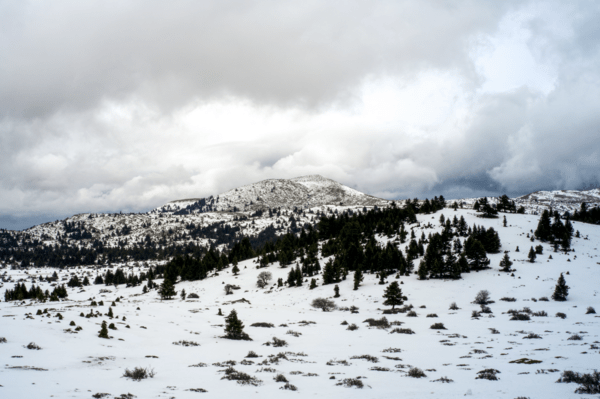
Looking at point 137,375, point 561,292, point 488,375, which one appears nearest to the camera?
point 488,375

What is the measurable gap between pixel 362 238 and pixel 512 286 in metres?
59.1

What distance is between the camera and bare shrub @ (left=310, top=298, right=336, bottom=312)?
6488cm

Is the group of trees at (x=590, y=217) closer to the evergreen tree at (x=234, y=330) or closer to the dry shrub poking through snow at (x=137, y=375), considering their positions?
the evergreen tree at (x=234, y=330)

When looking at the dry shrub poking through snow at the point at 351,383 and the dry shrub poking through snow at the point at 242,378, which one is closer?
the dry shrub poking through snow at the point at 351,383

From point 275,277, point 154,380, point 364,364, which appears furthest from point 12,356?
point 275,277

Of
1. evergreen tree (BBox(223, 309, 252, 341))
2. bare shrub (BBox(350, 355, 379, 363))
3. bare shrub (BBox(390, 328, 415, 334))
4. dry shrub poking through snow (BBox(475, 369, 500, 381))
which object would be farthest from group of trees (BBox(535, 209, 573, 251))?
evergreen tree (BBox(223, 309, 252, 341))

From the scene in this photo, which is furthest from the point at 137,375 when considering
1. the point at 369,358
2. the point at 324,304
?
the point at 324,304

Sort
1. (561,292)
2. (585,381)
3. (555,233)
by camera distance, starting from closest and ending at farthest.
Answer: (585,381) → (561,292) → (555,233)

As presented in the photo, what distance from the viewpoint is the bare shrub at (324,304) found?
64.9 m

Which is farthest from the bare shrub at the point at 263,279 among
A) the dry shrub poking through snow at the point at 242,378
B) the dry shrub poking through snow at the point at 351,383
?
the dry shrub poking through snow at the point at 351,383

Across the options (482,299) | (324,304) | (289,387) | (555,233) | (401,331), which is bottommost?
(324,304)

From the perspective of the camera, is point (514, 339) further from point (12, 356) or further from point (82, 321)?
point (82, 321)

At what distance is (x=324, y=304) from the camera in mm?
66375

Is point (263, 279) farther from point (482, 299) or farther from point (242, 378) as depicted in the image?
point (242, 378)
